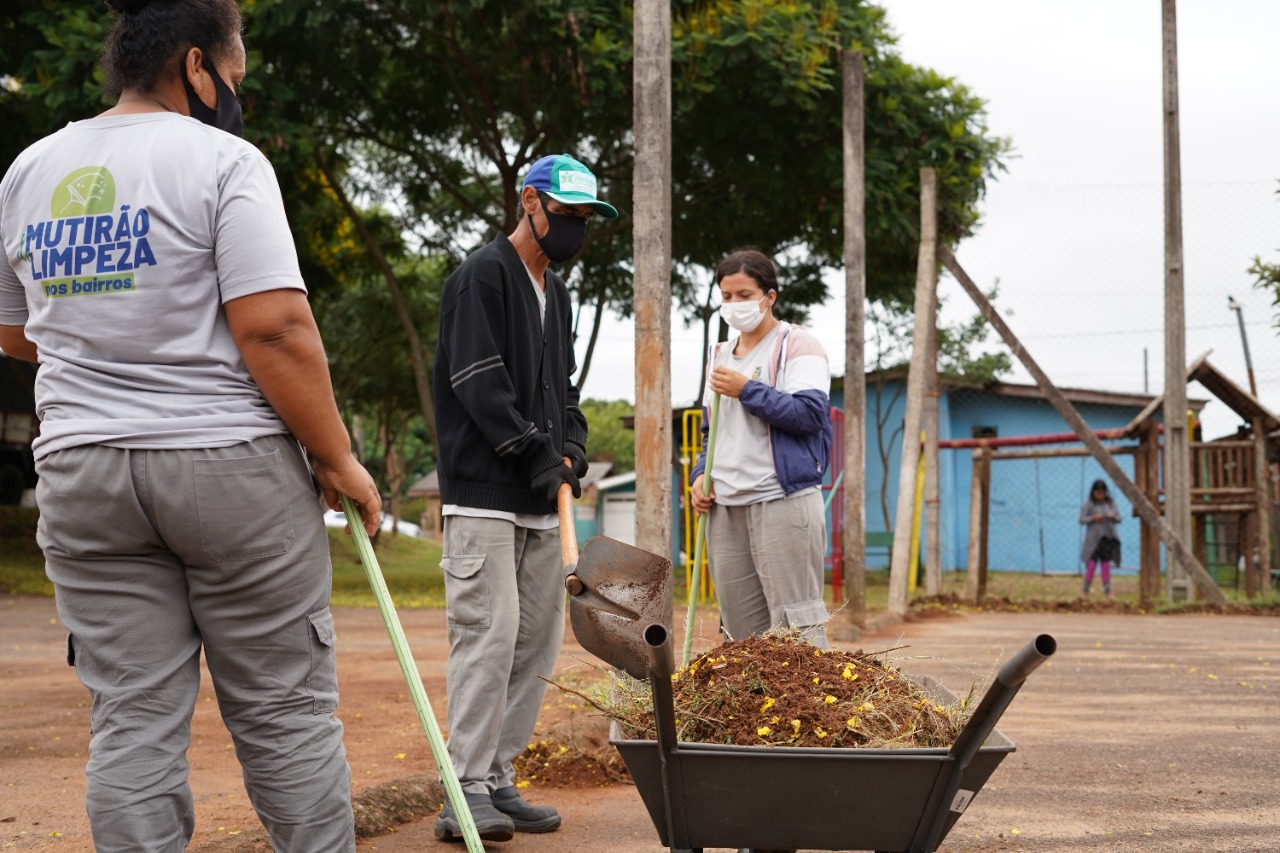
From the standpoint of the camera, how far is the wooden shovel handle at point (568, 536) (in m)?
3.11

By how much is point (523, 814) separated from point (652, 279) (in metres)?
2.24

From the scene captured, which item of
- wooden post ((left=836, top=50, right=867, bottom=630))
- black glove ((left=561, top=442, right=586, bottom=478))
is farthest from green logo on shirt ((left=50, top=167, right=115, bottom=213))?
wooden post ((left=836, top=50, right=867, bottom=630))

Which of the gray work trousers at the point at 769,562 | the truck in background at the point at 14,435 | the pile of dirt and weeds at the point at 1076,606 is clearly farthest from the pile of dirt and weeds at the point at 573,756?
the truck in background at the point at 14,435

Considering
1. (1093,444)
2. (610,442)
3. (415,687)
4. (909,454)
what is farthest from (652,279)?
(610,442)

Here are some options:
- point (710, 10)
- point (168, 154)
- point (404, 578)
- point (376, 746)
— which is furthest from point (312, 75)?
point (168, 154)

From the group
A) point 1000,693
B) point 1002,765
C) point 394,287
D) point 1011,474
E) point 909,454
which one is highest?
point 394,287

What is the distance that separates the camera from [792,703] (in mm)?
2812

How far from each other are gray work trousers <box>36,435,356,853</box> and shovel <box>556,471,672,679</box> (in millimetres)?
720

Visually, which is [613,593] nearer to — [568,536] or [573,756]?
[568,536]

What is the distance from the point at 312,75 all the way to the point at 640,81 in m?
11.0

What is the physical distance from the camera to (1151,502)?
13398 millimetres

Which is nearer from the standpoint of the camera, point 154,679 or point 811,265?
point 154,679

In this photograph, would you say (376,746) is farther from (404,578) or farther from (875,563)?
(875,563)

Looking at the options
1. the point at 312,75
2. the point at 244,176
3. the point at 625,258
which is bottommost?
the point at 244,176
